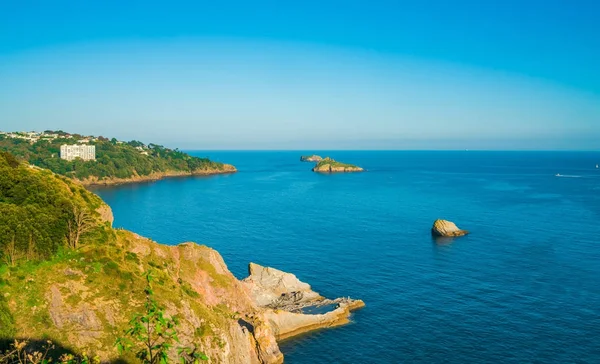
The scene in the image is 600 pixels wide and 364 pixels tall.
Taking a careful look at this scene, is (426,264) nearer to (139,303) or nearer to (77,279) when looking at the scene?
(139,303)

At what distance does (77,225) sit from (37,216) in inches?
187

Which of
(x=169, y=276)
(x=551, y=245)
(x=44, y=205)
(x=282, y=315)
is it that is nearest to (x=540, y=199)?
(x=551, y=245)

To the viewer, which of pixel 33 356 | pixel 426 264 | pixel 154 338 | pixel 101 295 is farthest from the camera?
pixel 426 264

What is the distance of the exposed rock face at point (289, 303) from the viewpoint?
6366cm

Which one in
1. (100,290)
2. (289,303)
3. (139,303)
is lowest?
(289,303)

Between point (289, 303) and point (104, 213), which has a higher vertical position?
point (104, 213)

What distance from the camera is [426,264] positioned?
92250 millimetres

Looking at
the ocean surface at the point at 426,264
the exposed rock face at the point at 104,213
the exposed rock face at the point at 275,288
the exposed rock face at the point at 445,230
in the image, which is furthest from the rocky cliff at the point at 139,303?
the exposed rock face at the point at 445,230

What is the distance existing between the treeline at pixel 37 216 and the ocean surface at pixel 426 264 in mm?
31181

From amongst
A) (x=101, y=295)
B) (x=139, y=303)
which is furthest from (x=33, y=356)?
(x=139, y=303)

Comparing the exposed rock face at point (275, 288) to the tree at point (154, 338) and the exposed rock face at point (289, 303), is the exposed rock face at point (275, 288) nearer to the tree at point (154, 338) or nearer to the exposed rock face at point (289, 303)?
the exposed rock face at point (289, 303)

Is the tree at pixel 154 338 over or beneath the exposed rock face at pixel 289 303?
over

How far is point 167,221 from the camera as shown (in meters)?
140

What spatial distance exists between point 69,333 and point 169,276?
Answer: 565 inches
